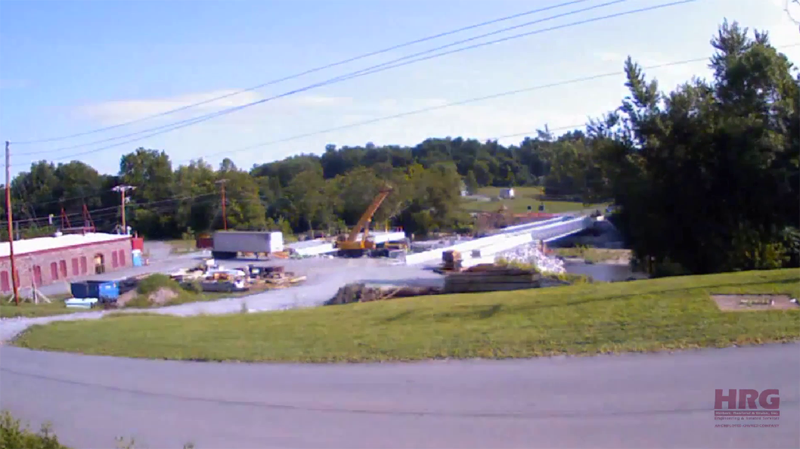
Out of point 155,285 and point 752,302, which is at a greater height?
point 752,302

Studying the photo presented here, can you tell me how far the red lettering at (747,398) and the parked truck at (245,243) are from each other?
4816 cm

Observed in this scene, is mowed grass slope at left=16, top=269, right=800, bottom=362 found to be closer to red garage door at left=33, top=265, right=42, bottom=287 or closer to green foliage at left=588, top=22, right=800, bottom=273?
green foliage at left=588, top=22, right=800, bottom=273

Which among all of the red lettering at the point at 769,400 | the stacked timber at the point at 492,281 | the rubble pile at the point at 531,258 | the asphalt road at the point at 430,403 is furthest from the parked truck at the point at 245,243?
the red lettering at the point at 769,400

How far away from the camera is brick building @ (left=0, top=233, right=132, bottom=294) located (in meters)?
44.8

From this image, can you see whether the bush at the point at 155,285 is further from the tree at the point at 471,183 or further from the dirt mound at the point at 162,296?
the tree at the point at 471,183

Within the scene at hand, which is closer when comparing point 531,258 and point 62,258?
point 531,258

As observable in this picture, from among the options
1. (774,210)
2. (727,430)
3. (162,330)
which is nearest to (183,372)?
(162,330)

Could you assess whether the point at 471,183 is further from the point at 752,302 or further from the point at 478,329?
the point at 478,329

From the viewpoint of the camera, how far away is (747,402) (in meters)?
7.80

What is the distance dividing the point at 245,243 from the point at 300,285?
17.1 m

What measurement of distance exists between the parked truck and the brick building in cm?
772

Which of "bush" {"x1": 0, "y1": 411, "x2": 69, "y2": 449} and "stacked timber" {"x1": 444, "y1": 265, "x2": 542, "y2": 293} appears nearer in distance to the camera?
"bush" {"x1": 0, "y1": 411, "x2": 69, "y2": 449}

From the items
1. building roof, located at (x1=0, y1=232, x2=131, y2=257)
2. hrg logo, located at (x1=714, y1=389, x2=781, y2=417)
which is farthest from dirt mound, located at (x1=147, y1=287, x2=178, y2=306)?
hrg logo, located at (x1=714, y1=389, x2=781, y2=417)

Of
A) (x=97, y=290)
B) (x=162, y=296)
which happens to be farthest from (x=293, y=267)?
(x=162, y=296)
